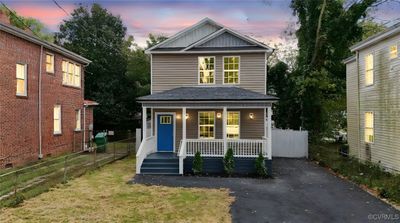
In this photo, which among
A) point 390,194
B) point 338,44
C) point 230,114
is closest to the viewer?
point 390,194

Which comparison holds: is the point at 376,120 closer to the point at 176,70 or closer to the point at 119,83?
the point at 176,70

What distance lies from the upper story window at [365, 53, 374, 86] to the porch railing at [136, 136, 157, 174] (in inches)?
436

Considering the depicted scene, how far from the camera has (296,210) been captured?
932 cm

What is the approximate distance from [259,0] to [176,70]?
40.5 ft

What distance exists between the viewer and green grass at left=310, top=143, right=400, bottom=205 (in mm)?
A: 10680

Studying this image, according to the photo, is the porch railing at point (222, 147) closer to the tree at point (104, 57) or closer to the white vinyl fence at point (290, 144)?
the white vinyl fence at point (290, 144)

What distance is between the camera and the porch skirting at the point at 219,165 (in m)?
15.1

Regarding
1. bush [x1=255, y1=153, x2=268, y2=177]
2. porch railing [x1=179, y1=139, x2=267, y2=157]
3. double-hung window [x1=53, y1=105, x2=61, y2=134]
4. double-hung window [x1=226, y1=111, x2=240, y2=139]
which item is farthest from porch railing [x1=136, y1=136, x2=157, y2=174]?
double-hung window [x1=53, y1=105, x2=61, y2=134]

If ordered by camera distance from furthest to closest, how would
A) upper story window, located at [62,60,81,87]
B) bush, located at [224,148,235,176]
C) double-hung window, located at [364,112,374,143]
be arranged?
1. upper story window, located at [62,60,81,87]
2. double-hung window, located at [364,112,374,143]
3. bush, located at [224,148,235,176]

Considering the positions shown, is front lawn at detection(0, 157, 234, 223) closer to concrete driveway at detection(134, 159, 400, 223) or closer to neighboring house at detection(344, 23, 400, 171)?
concrete driveway at detection(134, 159, 400, 223)

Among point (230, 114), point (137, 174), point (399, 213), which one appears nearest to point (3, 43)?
point (137, 174)

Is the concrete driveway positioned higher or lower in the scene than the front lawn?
lower

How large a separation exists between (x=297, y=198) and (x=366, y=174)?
4904mm

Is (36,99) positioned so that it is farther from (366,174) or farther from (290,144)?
(366,174)
